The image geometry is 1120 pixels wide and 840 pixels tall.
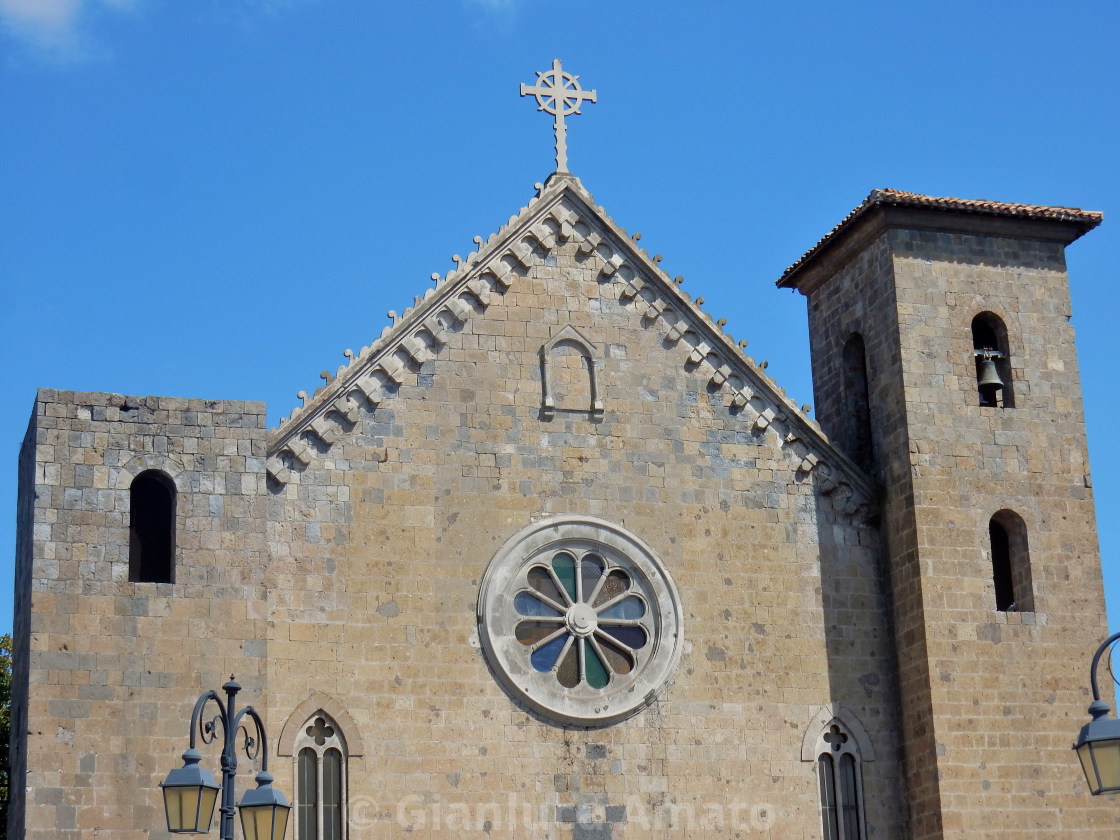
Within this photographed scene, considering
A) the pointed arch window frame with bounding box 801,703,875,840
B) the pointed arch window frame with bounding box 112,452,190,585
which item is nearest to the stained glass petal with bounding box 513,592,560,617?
the pointed arch window frame with bounding box 801,703,875,840

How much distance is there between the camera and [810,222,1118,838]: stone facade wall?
23.6 m

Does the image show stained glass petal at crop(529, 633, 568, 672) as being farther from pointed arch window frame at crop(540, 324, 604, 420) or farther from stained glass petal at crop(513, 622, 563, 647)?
pointed arch window frame at crop(540, 324, 604, 420)

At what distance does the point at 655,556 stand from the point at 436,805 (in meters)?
4.27

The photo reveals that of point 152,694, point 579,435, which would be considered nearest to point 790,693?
point 579,435

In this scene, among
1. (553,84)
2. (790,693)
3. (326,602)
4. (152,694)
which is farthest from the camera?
(553,84)

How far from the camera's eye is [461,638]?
22.8m

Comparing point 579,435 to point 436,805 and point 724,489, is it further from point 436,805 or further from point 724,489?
point 436,805

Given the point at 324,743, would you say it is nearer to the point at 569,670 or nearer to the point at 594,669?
the point at 569,670

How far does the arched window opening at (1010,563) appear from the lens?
977 inches

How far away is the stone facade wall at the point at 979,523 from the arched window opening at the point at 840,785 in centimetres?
71

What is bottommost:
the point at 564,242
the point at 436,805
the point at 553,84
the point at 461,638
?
the point at 436,805

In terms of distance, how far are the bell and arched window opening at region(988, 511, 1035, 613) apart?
180cm

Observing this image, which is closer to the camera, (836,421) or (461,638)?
(461,638)

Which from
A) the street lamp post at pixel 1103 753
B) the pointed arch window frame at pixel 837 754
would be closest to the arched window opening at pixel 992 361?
the pointed arch window frame at pixel 837 754
